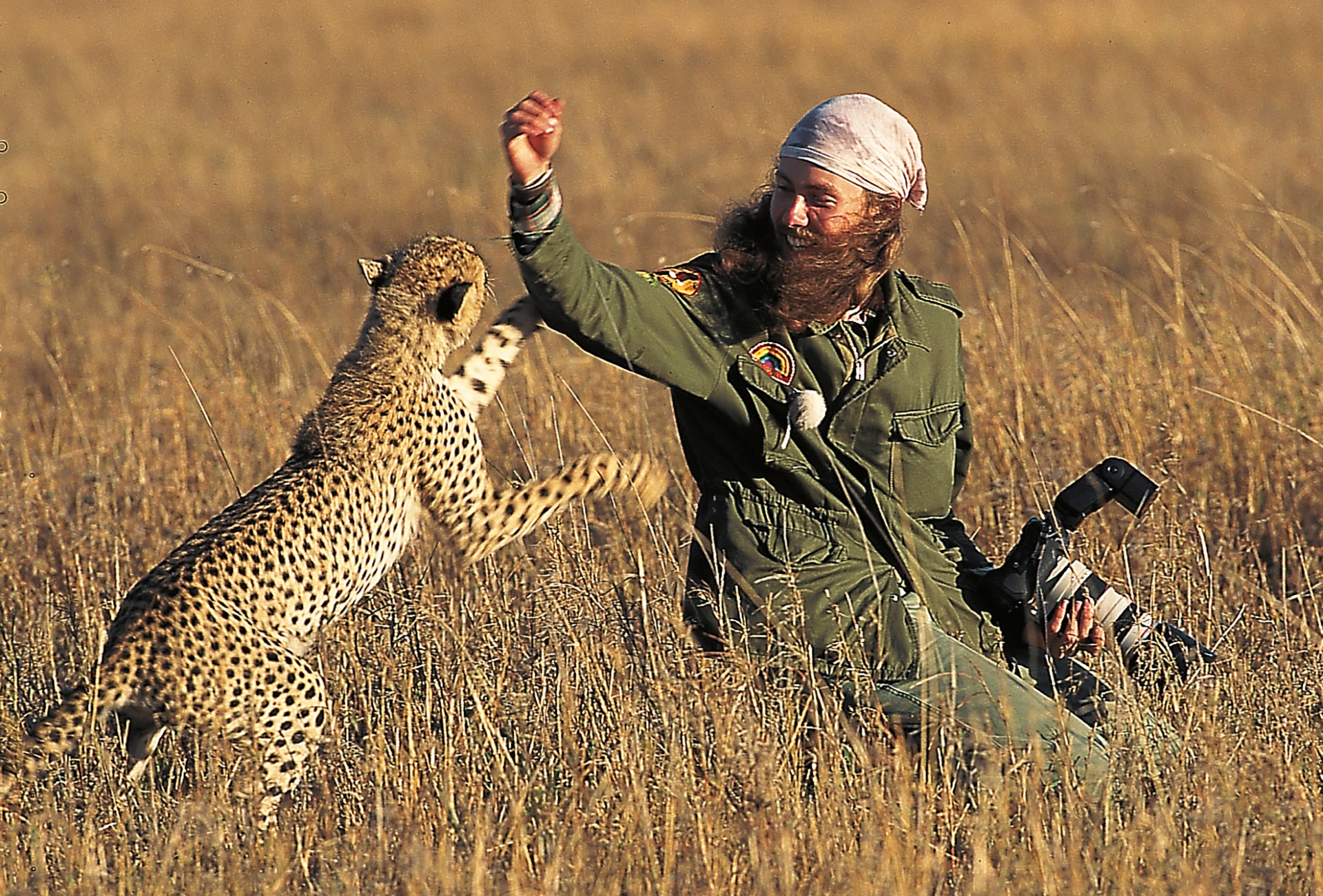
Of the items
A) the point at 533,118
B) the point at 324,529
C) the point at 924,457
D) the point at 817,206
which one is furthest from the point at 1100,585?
the point at 324,529

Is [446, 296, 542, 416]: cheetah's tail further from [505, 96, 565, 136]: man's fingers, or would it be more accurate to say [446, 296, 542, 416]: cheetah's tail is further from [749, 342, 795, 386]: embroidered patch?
[505, 96, 565, 136]: man's fingers

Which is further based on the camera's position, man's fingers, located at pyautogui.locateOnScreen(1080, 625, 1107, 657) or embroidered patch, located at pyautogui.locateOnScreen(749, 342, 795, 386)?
man's fingers, located at pyautogui.locateOnScreen(1080, 625, 1107, 657)

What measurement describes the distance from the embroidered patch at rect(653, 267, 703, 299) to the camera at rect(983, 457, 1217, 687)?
858 millimetres

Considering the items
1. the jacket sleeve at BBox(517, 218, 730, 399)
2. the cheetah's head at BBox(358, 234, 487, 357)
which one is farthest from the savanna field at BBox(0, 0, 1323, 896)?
the jacket sleeve at BBox(517, 218, 730, 399)

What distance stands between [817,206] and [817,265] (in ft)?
0.41

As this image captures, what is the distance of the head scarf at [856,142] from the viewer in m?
3.45

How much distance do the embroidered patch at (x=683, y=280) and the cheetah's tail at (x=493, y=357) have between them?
0.59 m

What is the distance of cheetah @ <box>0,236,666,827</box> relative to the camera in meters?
3.52

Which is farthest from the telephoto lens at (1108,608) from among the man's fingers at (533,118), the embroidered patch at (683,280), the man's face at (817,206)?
the man's fingers at (533,118)

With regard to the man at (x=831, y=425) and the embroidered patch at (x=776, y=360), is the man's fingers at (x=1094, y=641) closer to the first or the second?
the man at (x=831, y=425)

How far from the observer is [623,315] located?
129 inches

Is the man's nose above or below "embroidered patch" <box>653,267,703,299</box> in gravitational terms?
above

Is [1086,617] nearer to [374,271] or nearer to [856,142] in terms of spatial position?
[856,142]

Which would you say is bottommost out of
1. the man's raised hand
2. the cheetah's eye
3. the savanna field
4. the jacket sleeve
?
the savanna field
